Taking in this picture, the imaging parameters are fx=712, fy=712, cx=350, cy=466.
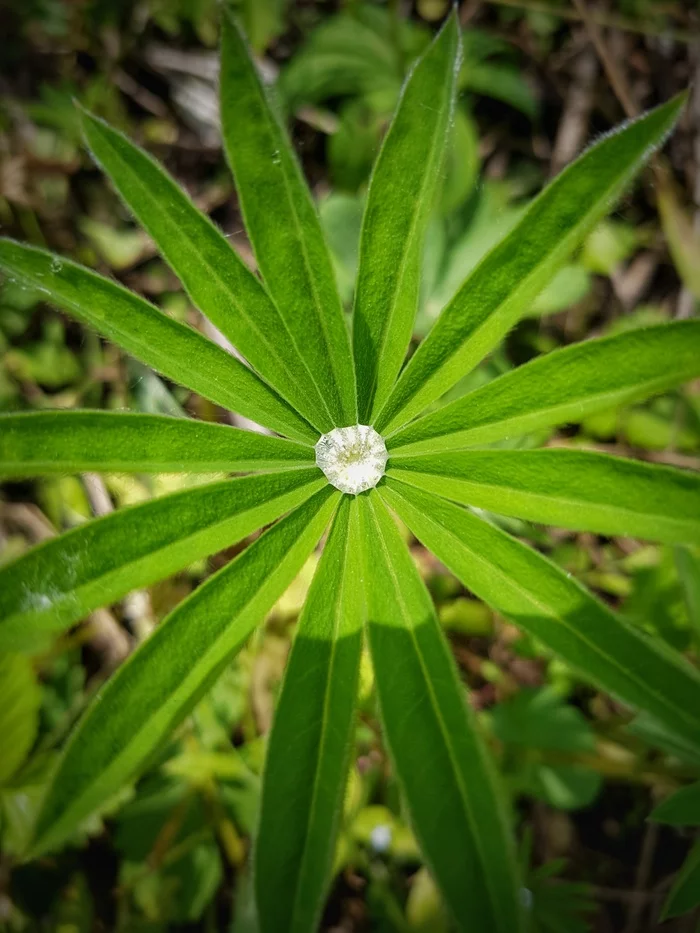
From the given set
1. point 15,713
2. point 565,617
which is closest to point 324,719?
point 565,617

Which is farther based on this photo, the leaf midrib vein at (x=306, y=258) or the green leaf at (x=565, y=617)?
the leaf midrib vein at (x=306, y=258)

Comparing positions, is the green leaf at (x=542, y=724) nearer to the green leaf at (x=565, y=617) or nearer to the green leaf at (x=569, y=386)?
the green leaf at (x=565, y=617)

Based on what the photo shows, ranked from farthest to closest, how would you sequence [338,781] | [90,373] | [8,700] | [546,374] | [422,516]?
[90,373] → [8,700] → [422,516] → [546,374] → [338,781]

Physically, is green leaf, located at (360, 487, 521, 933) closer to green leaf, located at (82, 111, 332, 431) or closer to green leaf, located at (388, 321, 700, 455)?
green leaf, located at (388, 321, 700, 455)

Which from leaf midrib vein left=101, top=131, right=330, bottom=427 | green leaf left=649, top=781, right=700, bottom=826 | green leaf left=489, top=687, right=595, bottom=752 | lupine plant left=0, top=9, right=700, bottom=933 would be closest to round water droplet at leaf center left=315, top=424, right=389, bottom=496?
lupine plant left=0, top=9, right=700, bottom=933

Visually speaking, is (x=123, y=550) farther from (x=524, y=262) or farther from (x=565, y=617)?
(x=524, y=262)

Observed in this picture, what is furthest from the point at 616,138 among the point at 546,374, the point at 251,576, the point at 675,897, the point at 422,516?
A: the point at 675,897

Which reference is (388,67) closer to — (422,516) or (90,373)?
(90,373)

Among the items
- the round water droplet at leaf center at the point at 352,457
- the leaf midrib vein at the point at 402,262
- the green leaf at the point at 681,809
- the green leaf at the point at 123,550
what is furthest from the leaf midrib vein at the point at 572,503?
the green leaf at the point at 681,809
